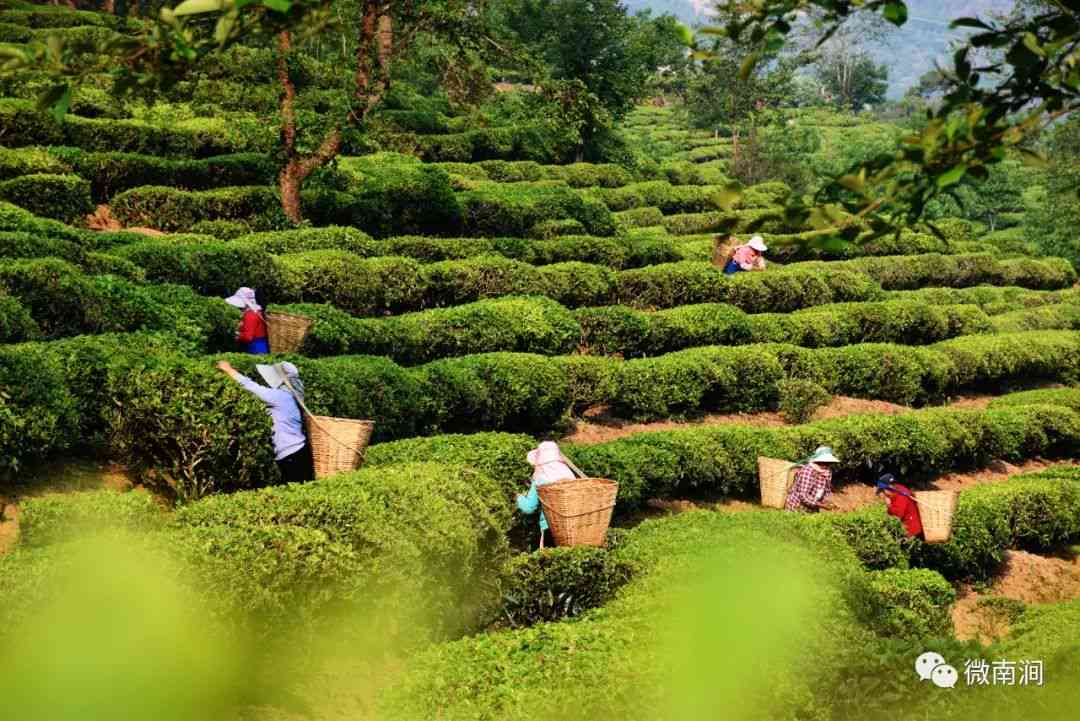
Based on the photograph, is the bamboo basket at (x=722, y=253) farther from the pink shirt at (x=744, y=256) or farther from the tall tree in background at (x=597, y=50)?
the tall tree in background at (x=597, y=50)

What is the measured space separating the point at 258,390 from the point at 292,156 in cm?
1011

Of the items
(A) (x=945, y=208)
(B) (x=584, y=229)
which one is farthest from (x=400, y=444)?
(A) (x=945, y=208)

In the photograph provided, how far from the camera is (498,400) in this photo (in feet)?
41.3

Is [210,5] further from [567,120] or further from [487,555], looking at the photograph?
[567,120]

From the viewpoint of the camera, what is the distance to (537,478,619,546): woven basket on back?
8602 millimetres

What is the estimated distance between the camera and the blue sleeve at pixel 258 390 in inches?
329

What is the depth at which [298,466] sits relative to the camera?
896 cm

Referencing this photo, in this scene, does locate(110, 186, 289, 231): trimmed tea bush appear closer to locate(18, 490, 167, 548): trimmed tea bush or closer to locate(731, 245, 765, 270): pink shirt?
locate(731, 245, 765, 270): pink shirt

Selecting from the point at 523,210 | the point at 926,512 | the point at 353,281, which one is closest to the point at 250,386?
the point at 353,281

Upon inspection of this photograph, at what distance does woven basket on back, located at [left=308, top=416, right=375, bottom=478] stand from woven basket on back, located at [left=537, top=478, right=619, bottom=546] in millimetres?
1528

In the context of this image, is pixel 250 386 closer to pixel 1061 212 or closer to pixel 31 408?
pixel 31 408

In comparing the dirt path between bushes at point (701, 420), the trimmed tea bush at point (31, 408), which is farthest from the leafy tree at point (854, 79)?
the trimmed tea bush at point (31, 408)

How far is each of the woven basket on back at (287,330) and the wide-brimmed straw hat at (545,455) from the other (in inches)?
134

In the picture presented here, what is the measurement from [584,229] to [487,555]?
15.9 meters
